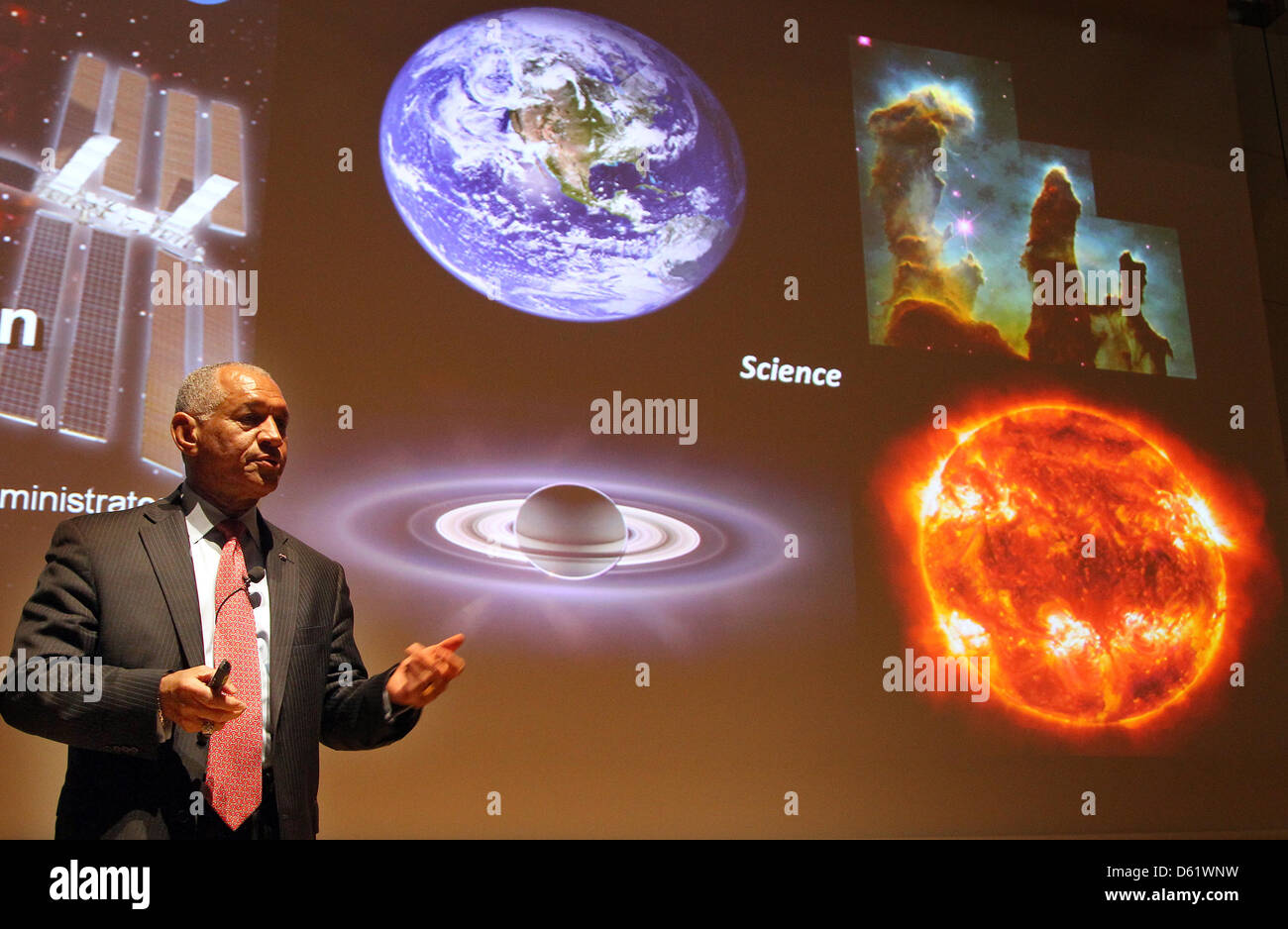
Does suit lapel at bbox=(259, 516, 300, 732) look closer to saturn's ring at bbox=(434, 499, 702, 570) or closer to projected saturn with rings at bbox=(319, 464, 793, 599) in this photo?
projected saturn with rings at bbox=(319, 464, 793, 599)

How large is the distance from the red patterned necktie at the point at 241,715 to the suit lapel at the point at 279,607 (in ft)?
0.11

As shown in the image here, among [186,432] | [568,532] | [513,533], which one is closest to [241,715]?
[186,432]

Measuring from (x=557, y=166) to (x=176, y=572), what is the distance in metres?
2.75

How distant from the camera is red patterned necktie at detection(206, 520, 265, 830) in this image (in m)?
1.84

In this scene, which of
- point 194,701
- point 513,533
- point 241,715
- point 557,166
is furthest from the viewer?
point 557,166

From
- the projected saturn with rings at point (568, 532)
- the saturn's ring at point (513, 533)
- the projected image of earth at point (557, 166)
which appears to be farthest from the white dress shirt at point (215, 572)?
the projected image of earth at point (557, 166)

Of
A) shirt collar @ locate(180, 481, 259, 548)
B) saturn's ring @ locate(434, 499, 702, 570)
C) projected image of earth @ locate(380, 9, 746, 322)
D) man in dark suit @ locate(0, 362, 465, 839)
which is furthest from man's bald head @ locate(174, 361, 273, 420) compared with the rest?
projected image of earth @ locate(380, 9, 746, 322)

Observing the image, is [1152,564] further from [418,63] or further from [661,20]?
[418,63]

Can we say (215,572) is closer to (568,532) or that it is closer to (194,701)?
(194,701)

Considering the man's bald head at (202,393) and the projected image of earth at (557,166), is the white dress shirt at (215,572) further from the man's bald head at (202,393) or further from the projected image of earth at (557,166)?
the projected image of earth at (557,166)

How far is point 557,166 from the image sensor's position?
14.1 feet

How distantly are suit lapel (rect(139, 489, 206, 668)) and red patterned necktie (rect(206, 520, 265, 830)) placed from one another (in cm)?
4

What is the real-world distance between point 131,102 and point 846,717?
3439 mm
